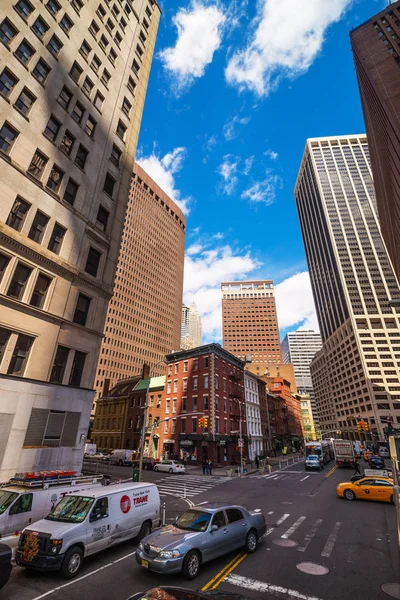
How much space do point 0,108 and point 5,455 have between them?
865 inches

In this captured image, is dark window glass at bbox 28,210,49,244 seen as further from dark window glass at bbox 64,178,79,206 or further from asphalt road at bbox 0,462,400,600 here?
asphalt road at bbox 0,462,400,600

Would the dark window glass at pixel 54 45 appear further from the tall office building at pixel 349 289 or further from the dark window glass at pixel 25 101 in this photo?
the tall office building at pixel 349 289

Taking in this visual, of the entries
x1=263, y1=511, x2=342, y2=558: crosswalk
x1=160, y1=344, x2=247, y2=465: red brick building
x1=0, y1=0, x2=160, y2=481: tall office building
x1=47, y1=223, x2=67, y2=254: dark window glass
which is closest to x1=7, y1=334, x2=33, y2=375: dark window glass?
x1=0, y1=0, x2=160, y2=481: tall office building

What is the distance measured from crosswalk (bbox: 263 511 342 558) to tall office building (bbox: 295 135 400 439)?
101880 millimetres

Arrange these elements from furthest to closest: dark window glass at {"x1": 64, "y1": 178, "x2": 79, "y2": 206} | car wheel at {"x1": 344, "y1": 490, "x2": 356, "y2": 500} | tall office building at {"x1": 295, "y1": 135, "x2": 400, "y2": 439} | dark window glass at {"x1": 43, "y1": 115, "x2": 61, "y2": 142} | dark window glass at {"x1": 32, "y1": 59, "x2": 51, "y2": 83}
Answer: tall office building at {"x1": 295, "y1": 135, "x2": 400, "y2": 439} → dark window glass at {"x1": 64, "y1": 178, "x2": 79, "y2": 206} → dark window glass at {"x1": 43, "y1": 115, "x2": 61, "y2": 142} → dark window glass at {"x1": 32, "y1": 59, "x2": 51, "y2": 83} → car wheel at {"x1": 344, "y1": 490, "x2": 356, "y2": 500}

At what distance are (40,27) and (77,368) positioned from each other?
2827 centimetres

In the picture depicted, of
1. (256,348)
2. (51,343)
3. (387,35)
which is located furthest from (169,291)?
(51,343)

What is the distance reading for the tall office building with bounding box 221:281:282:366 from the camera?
16300 centimetres

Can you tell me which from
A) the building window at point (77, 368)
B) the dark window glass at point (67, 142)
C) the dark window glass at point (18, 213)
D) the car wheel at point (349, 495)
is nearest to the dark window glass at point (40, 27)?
the dark window glass at point (67, 142)

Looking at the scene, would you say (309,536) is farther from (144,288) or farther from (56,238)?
(144,288)

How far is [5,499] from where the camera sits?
9883 millimetres

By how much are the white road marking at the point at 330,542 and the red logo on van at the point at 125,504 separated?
6906 mm

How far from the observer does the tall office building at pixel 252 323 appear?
16300cm

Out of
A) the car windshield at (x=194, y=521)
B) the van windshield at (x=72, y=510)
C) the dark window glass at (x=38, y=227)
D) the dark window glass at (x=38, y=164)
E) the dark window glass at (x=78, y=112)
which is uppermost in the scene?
the dark window glass at (x=78, y=112)
